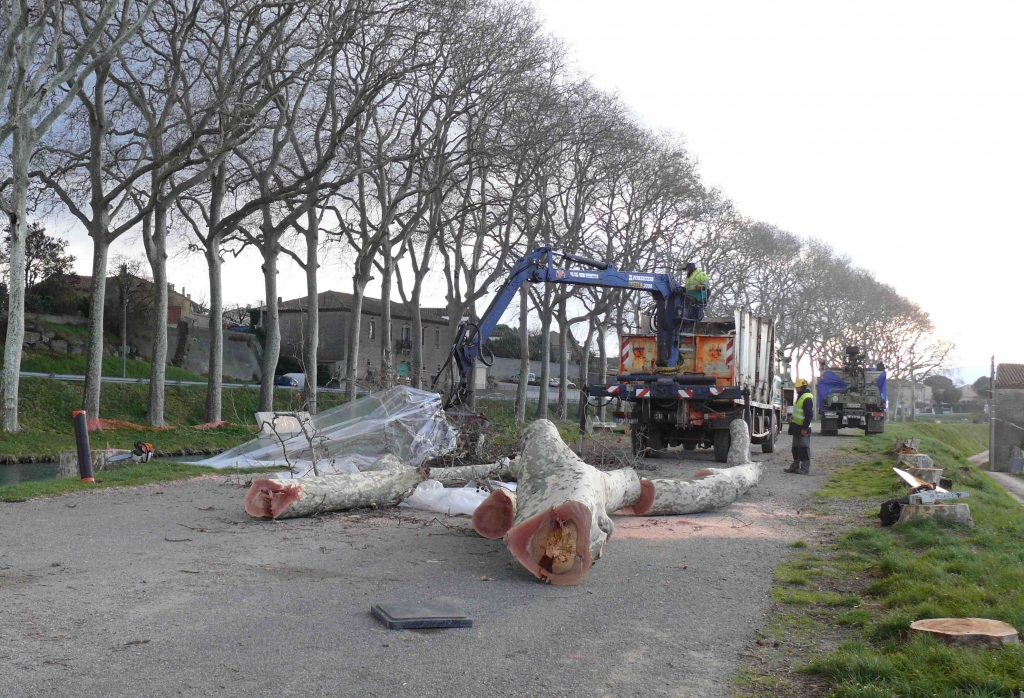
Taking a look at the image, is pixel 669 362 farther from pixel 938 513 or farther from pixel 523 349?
pixel 523 349

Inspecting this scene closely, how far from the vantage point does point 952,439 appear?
5094 centimetres

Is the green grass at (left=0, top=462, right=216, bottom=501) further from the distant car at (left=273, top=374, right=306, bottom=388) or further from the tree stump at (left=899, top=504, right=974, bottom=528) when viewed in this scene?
the distant car at (left=273, top=374, right=306, bottom=388)

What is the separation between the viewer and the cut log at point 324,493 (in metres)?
9.42

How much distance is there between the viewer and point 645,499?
33.6 feet

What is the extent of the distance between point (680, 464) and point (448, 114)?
39.0ft

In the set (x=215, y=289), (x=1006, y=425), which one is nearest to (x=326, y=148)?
(x=215, y=289)

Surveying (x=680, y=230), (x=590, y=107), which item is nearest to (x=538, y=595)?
(x=590, y=107)

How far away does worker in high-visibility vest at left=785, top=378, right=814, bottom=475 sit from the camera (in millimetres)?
15953

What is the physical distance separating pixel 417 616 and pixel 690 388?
1257cm

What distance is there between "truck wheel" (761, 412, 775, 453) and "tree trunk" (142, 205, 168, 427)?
1565 cm

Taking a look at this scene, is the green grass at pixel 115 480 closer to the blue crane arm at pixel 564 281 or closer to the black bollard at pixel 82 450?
the black bollard at pixel 82 450

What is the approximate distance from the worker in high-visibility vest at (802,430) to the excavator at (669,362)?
4.67 feet

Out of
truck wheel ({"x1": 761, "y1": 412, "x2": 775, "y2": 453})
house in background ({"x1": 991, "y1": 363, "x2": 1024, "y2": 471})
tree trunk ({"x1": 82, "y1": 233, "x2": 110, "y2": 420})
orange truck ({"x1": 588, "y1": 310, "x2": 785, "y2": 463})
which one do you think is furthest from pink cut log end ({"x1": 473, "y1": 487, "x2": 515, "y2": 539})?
house in background ({"x1": 991, "y1": 363, "x2": 1024, "y2": 471})

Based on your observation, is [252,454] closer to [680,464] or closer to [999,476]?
[680,464]
